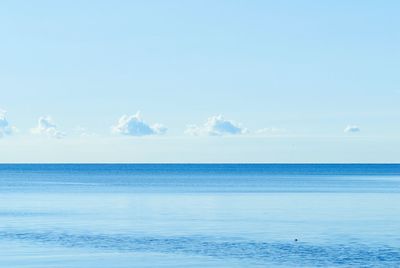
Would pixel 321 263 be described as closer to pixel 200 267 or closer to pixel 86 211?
pixel 200 267

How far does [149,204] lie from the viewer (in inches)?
3462

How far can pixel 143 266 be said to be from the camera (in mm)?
40312

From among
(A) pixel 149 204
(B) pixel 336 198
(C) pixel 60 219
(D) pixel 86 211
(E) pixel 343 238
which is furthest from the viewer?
(B) pixel 336 198

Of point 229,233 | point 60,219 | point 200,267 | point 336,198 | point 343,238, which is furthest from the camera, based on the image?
point 336,198

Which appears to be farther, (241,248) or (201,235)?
(201,235)

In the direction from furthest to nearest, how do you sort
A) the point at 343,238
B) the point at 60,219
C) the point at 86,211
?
the point at 86,211, the point at 60,219, the point at 343,238

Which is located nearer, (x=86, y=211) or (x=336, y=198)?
(x=86, y=211)

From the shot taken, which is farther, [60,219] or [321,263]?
[60,219]

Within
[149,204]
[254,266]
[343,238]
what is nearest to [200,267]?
[254,266]

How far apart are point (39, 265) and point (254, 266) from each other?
9.59 metres

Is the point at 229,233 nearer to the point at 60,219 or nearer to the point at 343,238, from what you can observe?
the point at 343,238

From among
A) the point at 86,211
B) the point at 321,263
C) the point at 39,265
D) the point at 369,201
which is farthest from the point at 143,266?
the point at 369,201

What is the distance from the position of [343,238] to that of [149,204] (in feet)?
128

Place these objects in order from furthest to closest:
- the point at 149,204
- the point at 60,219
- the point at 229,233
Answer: the point at 149,204 < the point at 60,219 < the point at 229,233
